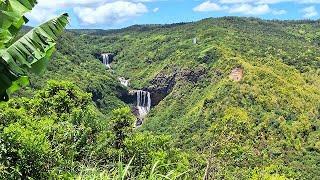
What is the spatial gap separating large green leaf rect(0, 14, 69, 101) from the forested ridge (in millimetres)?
1867

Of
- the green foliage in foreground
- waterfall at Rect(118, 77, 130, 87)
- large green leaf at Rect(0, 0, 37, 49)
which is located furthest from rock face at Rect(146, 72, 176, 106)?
large green leaf at Rect(0, 0, 37, 49)

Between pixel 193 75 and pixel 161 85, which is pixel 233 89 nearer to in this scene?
pixel 193 75

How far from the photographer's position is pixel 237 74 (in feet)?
314

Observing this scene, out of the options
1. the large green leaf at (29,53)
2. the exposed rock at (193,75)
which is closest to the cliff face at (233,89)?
the exposed rock at (193,75)

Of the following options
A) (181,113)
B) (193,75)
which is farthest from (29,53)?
(193,75)

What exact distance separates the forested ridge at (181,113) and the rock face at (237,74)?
334mm

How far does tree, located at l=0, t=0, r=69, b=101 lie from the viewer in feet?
19.0

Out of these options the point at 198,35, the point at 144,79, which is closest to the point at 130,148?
the point at 144,79

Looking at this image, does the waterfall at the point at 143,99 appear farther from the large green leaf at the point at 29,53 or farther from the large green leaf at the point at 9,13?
→ the large green leaf at the point at 9,13

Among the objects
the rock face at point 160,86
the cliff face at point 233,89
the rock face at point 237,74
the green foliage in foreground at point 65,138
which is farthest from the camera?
the rock face at point 160,86

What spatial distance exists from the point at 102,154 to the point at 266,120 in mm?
63907

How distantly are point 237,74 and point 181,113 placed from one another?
56.6ft

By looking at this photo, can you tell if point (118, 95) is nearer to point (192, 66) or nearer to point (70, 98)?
point (192, 66)

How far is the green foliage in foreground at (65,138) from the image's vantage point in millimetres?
13320
